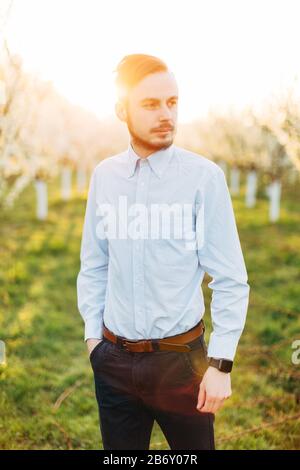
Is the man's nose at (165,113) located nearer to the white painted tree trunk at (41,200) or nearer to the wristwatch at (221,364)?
the wristwatch at (221,364)

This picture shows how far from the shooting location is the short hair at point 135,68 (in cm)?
192

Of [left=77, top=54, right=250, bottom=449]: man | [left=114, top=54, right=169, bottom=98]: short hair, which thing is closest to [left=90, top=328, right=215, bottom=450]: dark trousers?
[left=77, top=54, right=250, bottom=449]: man

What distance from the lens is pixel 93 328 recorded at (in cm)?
223

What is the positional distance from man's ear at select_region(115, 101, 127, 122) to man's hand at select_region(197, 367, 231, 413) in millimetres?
1046

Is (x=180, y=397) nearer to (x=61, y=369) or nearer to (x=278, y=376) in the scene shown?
→ (x=278, y=376)

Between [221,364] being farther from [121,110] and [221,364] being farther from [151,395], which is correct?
[121,110]

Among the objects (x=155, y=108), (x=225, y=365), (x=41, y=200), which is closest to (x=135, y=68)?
(x=155, y=108)

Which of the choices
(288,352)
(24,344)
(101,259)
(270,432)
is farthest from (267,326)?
(101,259)

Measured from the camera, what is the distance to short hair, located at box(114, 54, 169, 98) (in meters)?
1.92

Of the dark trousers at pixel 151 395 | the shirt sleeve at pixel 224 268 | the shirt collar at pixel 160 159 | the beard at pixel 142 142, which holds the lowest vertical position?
the dark trousers at pixel 151 395

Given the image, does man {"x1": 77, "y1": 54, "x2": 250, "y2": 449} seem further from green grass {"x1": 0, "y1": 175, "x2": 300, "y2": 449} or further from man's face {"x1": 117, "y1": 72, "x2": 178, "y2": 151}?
green grass {"x1": 0, "y1": 175, "x2": 300, "y2": 449}

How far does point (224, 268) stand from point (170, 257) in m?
0.23

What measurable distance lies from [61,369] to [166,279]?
352 centimetres

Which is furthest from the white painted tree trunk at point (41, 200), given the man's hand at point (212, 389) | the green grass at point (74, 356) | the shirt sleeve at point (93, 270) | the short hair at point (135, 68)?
the man's hand at point (212, 389)
